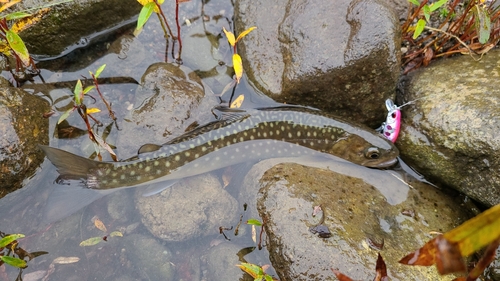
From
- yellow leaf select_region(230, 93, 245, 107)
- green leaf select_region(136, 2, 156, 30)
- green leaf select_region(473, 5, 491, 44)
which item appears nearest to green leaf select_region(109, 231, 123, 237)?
yellow leaf select_region(230, 93, 245, 107)

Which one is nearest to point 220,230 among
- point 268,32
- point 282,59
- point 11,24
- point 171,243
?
point 171,243

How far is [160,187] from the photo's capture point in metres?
4.48

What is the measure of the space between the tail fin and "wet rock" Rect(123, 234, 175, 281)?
102 centimetres

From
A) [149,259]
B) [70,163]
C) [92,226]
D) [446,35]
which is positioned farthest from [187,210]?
[446,35]

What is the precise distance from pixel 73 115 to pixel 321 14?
11.2 feet

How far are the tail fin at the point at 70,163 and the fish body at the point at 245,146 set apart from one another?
0.02 meters

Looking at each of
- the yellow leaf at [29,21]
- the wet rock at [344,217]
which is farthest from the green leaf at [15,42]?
the wet rock at [344,217]

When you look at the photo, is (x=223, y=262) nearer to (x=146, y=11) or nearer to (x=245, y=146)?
(x=245, y=146)

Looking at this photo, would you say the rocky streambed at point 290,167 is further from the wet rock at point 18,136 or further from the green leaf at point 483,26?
the green leaf at point 483,26

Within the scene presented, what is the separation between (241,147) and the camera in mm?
4762

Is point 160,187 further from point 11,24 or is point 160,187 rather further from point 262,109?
point 11,24

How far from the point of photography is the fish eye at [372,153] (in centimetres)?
457

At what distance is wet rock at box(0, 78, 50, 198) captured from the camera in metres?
3.94

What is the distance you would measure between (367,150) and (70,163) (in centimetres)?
351
